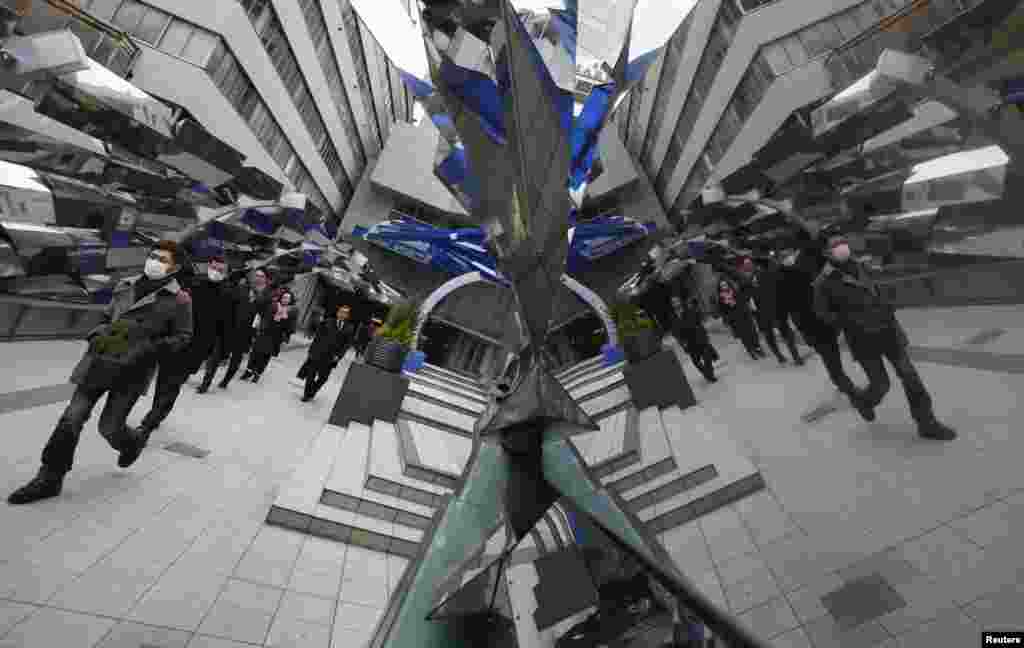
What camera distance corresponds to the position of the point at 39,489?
1.84 metres

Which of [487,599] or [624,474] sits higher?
[624,474]

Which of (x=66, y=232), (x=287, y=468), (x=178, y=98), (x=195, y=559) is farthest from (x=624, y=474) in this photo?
(x=178, y=98)

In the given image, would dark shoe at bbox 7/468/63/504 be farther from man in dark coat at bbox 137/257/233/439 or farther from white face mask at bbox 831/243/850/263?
white face mask at bbox 831/243/850/263

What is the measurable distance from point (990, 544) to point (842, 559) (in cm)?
15

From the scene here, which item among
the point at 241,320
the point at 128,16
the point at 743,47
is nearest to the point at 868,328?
the point at 743,47

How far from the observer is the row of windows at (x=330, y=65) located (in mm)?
15227

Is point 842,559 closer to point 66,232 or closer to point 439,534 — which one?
point 439,534

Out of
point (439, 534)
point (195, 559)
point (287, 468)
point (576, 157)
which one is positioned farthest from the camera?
point (287, 468)

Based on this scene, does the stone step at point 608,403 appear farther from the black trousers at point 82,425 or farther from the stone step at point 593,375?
the black trousers at point 82,425

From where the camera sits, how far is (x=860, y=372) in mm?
736

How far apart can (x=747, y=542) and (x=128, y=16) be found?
1257cm

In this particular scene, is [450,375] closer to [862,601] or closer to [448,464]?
[448,464]

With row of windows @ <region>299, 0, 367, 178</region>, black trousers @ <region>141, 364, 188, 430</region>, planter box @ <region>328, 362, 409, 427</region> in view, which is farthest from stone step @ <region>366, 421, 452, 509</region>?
row of windows @ <region>299, 0, 367, 178</region>

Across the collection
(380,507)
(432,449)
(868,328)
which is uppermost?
(868,328)
